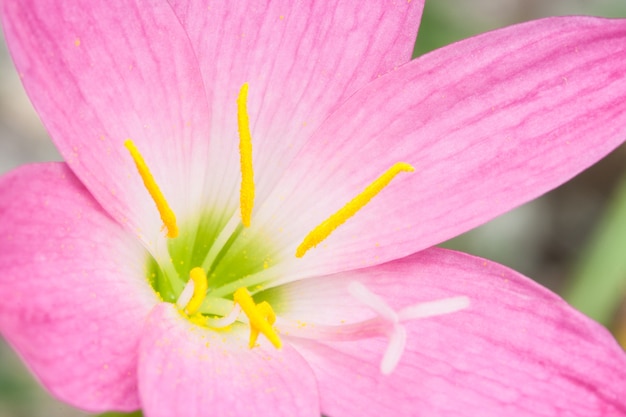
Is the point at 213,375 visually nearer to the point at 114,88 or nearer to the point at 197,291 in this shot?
the point at 197,291

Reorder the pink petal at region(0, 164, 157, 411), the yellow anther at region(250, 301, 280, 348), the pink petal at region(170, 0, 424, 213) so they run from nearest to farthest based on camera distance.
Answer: the pink petal at region(0, 164, 157, 411) → the yellow anther at region(250, 301, 280, 348) → the pink petal at region(170, 0, 424, 213)

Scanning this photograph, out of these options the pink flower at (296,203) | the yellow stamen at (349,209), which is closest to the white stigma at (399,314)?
the pink flower at (296,203)

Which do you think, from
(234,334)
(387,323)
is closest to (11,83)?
(234,334)

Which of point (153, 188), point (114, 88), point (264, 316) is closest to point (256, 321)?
point (264, 316)

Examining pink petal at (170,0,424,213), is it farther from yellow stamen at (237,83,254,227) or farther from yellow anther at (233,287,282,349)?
yellow anther at (233,287,282,349)

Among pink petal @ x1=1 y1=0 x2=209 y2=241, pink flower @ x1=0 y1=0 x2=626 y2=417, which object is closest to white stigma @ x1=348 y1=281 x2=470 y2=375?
pink flower @ x1=0 y1=0 x2=626 y2=417

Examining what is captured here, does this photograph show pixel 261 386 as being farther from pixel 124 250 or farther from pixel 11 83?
pixel 11 83
